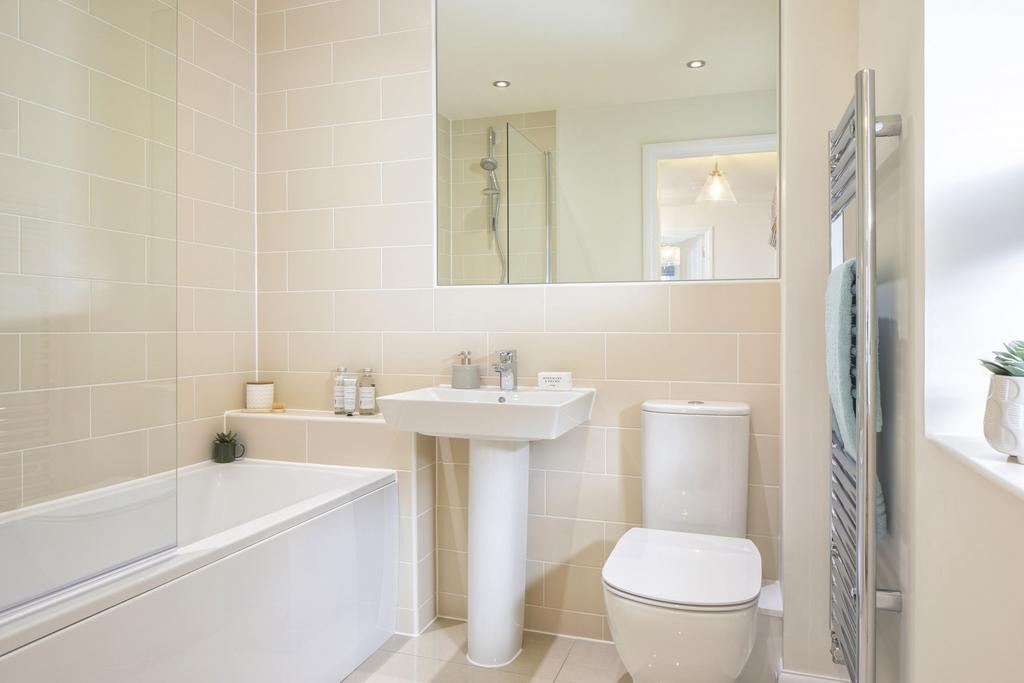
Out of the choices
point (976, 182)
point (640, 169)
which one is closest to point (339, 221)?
point (640, 169)

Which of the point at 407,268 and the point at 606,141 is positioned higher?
the point at 606,141

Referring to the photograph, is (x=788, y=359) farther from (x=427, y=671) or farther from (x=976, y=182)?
(x=427, y=671)

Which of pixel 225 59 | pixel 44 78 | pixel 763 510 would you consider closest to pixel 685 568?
pixel 763 510

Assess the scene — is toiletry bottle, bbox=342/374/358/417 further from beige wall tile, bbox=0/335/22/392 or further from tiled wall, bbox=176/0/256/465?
beige wall tile, bbox=0/335/22/392

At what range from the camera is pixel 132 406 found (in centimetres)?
143

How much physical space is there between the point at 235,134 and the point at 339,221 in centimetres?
57

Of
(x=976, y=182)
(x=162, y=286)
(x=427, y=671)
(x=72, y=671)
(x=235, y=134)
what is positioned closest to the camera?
(x=976, y=182)

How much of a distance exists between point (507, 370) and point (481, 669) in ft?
3.27

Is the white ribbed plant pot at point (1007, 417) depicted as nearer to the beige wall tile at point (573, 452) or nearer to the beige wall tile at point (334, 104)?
the beige wall tile at point (573, 452)

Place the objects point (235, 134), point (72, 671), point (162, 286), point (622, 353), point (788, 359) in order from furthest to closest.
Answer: point (235, 134), point (622, 353), point (788, 359), point (162, 286), point (72, 671)

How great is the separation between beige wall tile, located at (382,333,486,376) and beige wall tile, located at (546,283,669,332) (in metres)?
0.31

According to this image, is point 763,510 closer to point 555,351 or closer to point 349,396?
point 555,351

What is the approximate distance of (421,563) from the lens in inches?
93.7

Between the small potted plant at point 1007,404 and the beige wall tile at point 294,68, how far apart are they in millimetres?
2486
